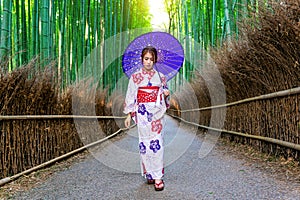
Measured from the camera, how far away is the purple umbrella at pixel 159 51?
3713 millimetres

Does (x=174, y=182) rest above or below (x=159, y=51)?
below

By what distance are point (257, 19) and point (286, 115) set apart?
92 cm

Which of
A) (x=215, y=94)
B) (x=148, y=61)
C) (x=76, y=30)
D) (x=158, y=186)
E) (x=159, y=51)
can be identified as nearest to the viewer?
(x=158, y=186)

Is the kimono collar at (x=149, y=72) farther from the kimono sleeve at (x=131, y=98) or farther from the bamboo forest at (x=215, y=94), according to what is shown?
the bamboo forest at (x=215, y=94)

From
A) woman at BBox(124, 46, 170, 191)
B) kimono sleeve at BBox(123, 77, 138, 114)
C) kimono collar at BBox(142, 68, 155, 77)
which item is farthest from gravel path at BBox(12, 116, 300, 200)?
kimono collar at BBox(142, 68, 155, 77)

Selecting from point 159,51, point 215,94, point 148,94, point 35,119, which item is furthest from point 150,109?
point 215,94

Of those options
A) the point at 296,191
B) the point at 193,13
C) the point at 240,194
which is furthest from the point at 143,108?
the point at 193,13

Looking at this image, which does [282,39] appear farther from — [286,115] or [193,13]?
[193,13]

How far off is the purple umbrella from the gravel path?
961 mm

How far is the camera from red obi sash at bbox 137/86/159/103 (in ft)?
10.6

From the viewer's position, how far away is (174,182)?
10.8 feet

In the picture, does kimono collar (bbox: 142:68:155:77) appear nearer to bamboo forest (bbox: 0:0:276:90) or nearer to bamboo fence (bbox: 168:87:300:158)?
bamboo forest (bbox: 0:0:276:90)

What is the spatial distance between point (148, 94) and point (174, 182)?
74 cm

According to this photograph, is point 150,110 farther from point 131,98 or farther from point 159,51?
point 159,51
